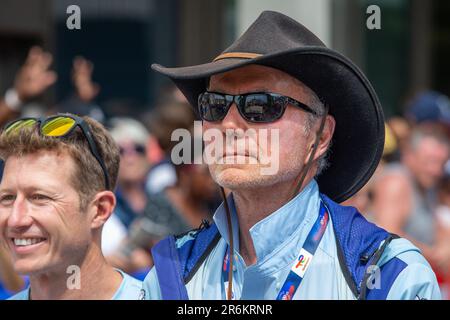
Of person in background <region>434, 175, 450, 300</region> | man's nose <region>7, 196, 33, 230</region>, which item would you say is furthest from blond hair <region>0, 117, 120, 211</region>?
person in background <region>434, 175, 450, 300</region>

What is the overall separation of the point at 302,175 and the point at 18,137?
984mm

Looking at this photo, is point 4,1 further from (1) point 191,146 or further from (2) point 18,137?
(2) point 18,137

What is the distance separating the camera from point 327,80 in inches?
112

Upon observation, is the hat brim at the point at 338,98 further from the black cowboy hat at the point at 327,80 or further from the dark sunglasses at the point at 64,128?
the dark sunglasses at the point at 64,128

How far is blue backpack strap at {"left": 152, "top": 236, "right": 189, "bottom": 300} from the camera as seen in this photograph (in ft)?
9.02

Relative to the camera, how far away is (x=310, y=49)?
8.91ft

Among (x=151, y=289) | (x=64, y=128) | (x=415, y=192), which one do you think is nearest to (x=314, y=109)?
(x=151, y=289)

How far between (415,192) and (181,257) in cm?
339

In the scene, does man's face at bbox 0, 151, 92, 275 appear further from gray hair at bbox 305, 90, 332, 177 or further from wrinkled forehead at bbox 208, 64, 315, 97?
gray hair at bbox 305, 90, 332, 177

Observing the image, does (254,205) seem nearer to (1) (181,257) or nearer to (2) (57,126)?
(1) (181,257)

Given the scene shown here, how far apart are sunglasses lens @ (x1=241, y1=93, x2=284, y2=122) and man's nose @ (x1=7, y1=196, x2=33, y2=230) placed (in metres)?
0.81

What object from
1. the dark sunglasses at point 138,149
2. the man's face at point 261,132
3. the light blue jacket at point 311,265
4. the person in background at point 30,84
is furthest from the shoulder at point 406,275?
the dark sunglasses at point 138,149

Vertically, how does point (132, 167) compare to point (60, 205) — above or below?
below

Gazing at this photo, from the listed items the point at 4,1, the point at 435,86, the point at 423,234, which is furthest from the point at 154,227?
the point at 435,86
